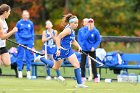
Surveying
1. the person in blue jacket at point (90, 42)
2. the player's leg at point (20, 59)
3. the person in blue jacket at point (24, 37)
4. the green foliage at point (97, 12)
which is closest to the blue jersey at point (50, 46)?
the person in blue jacket at point (24, 37)

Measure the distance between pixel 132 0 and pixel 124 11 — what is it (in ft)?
5.77

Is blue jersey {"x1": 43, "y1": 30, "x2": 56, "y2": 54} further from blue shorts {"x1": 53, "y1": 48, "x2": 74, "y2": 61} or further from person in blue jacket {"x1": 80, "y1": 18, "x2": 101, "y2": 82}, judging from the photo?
blue shorts {"x1": 53, "y1": 48, "x2": 74, "y2": 61}

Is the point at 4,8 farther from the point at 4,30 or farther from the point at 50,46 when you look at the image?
the point at 50,46

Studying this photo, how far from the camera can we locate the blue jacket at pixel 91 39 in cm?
2438

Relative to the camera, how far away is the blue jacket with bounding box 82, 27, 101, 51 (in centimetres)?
2438

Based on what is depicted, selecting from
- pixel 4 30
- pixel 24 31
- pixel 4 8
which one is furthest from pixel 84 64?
pixel 4 8

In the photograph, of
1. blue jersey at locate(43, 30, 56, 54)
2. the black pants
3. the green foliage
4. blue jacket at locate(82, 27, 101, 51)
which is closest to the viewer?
the black pants

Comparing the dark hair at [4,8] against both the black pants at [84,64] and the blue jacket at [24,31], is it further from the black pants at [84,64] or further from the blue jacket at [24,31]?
the blue jacket at [24,31]

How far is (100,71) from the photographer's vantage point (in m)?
25.9

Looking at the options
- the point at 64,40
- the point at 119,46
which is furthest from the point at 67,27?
the point at 119,46

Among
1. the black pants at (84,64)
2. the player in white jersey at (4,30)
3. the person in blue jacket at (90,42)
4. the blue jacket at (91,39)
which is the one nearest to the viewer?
the player in white jersey at (4,30)

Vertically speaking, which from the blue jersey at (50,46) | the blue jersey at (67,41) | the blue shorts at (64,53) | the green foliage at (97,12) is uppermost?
the green foliage at (97,12)

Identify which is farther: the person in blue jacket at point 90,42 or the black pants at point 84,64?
the person in blue jacket at point 90,42

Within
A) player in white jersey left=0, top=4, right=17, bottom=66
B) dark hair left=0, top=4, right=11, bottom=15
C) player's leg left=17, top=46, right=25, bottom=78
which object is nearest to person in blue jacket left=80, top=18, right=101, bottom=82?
player's leg left=17, top=46, right=25, bottom=78
